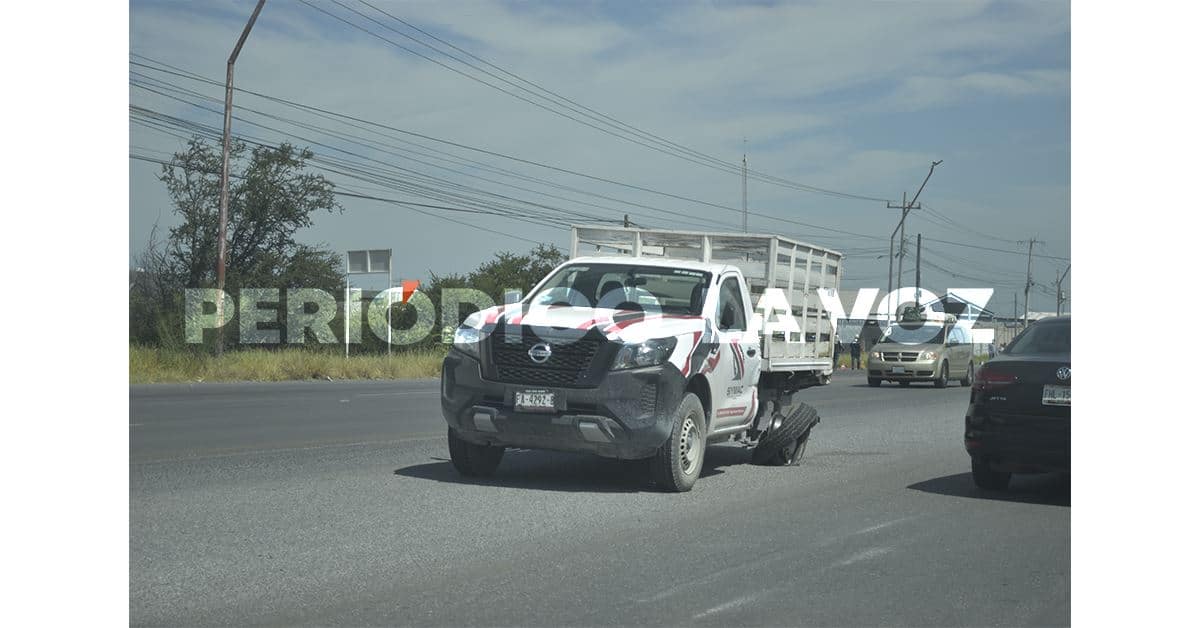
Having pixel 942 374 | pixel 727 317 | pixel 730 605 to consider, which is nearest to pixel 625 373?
pixel 727 317

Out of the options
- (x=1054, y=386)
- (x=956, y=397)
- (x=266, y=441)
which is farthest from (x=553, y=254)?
(x=1054, y=386)

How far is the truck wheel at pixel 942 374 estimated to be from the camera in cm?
3441

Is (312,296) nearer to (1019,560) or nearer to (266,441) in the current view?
(266,441)

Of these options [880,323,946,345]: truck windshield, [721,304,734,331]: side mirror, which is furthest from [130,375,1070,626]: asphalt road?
[880,323,946,345]: truck windshield

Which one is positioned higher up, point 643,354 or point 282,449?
point 643,354

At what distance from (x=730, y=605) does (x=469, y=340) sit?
478 cm

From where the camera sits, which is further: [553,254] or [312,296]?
[553,254]

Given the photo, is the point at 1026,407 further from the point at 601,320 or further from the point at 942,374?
the point at 942,374

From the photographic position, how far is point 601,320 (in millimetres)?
10312

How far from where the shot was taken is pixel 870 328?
7956 cm

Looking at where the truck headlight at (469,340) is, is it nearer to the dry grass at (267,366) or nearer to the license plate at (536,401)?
the license plate at (536,401)

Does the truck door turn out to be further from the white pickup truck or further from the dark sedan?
the dark sedan

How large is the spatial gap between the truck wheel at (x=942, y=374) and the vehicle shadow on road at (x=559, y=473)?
22507mm

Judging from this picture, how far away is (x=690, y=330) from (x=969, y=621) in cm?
495
